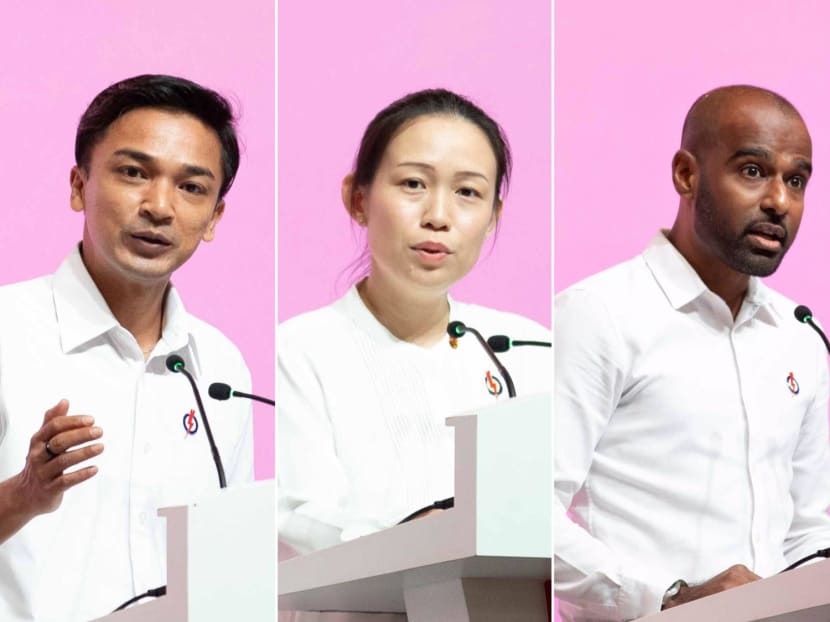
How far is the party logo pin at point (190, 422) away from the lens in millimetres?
2561

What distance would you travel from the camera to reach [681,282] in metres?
2.52

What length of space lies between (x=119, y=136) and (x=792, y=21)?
3.85 ft

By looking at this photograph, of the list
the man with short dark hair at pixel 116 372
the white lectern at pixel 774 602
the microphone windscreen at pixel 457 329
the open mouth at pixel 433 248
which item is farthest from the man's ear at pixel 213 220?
the white lectern at pixel 774 602

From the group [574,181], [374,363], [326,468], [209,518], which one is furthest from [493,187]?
[209,518]

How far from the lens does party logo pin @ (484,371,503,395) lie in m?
2.60

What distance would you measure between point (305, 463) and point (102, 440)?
35cm

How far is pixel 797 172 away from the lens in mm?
2525

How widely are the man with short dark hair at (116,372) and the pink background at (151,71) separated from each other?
25 mm

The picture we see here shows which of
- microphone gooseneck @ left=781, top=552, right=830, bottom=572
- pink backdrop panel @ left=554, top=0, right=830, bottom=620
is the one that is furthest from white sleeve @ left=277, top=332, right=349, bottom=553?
microphone gooseneck @ left=781, top=552, right=830, bottom=572

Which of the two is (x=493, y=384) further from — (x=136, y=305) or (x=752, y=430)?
(x=136, y=305)

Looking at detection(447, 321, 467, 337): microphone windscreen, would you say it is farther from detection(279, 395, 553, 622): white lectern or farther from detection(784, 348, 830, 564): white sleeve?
detection(784, 348, 830, 564): white sleeve

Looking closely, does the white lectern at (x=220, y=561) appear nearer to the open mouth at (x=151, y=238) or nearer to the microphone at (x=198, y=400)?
the microphone at (x=198, y=400)

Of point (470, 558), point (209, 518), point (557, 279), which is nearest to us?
point (470, 558)

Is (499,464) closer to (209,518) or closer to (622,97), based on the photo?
(209,518)
